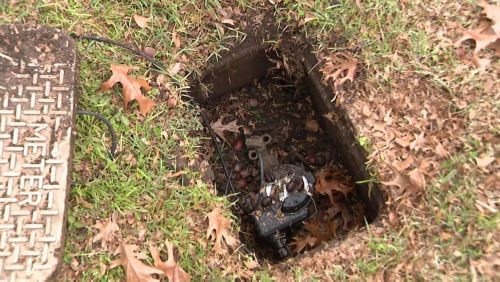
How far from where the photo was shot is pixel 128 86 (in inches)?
99.5

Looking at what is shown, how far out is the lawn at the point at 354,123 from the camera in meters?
2.36

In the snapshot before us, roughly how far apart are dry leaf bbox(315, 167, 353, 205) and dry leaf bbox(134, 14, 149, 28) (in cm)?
141

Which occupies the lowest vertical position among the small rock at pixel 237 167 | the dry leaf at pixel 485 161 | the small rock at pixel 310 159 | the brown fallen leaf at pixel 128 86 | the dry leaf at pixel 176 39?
the dry leaf at pixel 485 161

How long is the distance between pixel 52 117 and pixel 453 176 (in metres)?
2.03

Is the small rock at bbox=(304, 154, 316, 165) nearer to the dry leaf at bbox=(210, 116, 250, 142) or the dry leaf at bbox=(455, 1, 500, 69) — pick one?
the dry leaf at bbox=(210, 116, 250, 142)

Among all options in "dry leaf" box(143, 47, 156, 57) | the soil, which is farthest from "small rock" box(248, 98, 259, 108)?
"dry leaf" box(143, 47, 156, 57)

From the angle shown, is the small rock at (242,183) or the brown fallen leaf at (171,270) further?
the small rock at (242,183)

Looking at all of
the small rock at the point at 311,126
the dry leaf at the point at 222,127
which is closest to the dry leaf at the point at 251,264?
the dry leaf at the point at 222,127

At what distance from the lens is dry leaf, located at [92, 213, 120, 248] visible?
2385mm

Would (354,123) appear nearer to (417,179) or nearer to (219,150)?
(417,179)

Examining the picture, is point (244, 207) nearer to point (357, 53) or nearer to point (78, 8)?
point (357, 53)

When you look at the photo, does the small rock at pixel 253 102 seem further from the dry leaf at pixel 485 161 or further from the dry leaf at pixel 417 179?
the dry leaf at pixel 485 161

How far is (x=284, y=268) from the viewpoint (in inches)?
97.1

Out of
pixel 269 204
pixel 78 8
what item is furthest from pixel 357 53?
pixel 78 8
